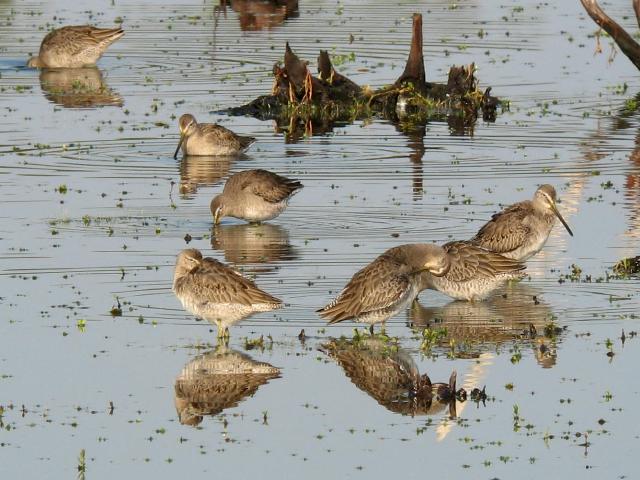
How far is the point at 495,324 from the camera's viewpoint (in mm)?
17672

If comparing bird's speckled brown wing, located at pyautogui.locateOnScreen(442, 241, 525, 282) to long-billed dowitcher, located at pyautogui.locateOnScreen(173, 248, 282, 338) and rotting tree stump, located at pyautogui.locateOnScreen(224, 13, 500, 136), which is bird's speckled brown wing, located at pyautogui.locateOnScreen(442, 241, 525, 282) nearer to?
long-billed dowitcher, located at pyautogui.locateOnScreen(173, 248, 282, 338)

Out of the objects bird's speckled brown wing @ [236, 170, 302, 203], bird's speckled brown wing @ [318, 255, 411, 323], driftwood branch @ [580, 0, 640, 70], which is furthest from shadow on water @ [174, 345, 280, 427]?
driftwood branch @ [580, 0, 640, 70]

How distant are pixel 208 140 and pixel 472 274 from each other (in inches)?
433

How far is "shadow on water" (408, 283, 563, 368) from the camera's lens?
1667cm

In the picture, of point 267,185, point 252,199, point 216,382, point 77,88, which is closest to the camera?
point 216,382

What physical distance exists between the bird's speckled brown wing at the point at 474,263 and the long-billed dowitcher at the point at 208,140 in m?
10.1

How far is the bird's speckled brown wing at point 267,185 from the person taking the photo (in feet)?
76.7

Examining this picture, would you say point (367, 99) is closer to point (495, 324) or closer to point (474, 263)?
point (474, 263)

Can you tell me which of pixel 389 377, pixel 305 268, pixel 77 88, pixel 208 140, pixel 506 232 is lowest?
pixel 389 377

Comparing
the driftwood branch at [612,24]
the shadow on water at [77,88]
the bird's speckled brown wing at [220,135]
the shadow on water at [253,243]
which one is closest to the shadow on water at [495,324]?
the shadow on water at [253,243]

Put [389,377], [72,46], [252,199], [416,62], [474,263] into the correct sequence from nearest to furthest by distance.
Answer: [389,377] → [474,263] → [252,199] → [416,62] → [72,46]

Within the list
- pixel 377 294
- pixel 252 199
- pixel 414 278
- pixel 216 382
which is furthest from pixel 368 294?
pixel 252 199

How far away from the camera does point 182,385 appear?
15352 millimetres

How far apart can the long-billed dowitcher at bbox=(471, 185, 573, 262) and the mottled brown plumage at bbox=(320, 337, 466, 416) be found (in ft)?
11.3
